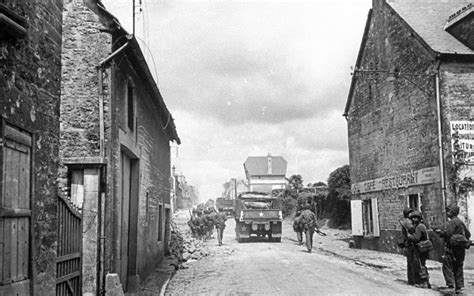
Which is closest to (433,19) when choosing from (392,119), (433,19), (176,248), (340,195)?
(433,19)

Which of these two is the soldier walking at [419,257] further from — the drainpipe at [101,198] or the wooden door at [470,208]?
the drainpipe at [101,198]

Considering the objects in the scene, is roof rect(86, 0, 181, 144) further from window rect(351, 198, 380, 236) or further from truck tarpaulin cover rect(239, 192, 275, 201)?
truck tarpaulin cover rect(239, 192, 275, 201)

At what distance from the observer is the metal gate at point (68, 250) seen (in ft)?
22.3

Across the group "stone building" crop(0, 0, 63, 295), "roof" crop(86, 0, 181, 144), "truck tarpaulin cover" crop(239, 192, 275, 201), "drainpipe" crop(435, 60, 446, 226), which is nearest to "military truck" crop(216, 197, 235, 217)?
"truck tarpaulin cover" crop(239, 192, 275, 201)

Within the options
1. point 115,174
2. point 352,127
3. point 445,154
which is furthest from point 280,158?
point 115,174

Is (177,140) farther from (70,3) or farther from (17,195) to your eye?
(17,195)

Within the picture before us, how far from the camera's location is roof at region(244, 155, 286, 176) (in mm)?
91438

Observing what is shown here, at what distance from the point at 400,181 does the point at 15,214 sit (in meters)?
16.1

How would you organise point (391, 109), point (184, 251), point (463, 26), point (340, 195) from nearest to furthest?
1. point (463, 26)
2. point (391, 109)
3. point (184, 251)
4. point (340, 195)

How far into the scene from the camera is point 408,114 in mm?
17578

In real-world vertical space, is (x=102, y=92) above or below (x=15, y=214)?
above

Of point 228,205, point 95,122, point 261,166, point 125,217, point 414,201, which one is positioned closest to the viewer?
point 95,122

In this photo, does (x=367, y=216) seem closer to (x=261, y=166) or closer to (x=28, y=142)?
(x=28, y=142)

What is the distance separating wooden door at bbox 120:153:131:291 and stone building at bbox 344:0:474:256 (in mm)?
9423
